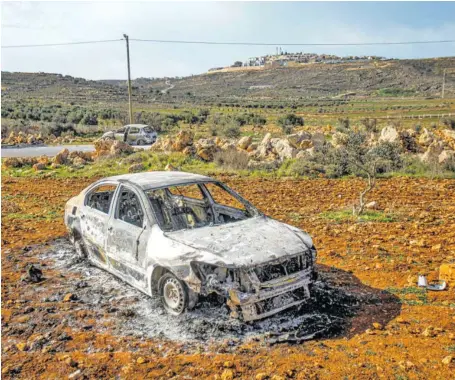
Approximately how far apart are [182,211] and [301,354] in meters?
2.96

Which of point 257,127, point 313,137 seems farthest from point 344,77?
point 313,137

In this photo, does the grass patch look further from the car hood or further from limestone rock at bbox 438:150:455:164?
limestone rock at bbox 438:150:455:164

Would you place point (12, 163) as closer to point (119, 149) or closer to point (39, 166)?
point (39, 166)

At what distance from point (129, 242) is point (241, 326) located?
5.77 ft

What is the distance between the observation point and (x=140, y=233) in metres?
5.55

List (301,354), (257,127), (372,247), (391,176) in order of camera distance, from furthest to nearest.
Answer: (257,127) < (391,176) < (372,247) < (301,354)

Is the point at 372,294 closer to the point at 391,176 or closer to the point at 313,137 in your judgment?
the point at 391,176

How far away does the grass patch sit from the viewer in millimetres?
9320

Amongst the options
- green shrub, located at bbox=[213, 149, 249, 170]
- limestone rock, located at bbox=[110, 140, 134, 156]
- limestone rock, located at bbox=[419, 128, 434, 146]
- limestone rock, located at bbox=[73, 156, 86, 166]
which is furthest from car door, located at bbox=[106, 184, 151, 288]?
limestone rock, located at bbox=[419, 128, 434, 146]

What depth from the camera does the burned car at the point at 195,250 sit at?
473 cm

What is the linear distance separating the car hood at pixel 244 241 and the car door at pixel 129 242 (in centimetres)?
44

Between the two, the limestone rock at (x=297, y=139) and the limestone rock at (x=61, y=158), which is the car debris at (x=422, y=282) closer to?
the limestone rock at (x=297, y=139)

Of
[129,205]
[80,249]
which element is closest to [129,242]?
[129,205]

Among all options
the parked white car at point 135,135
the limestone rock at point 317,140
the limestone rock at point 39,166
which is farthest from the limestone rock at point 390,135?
the parked white car at point 135,135
